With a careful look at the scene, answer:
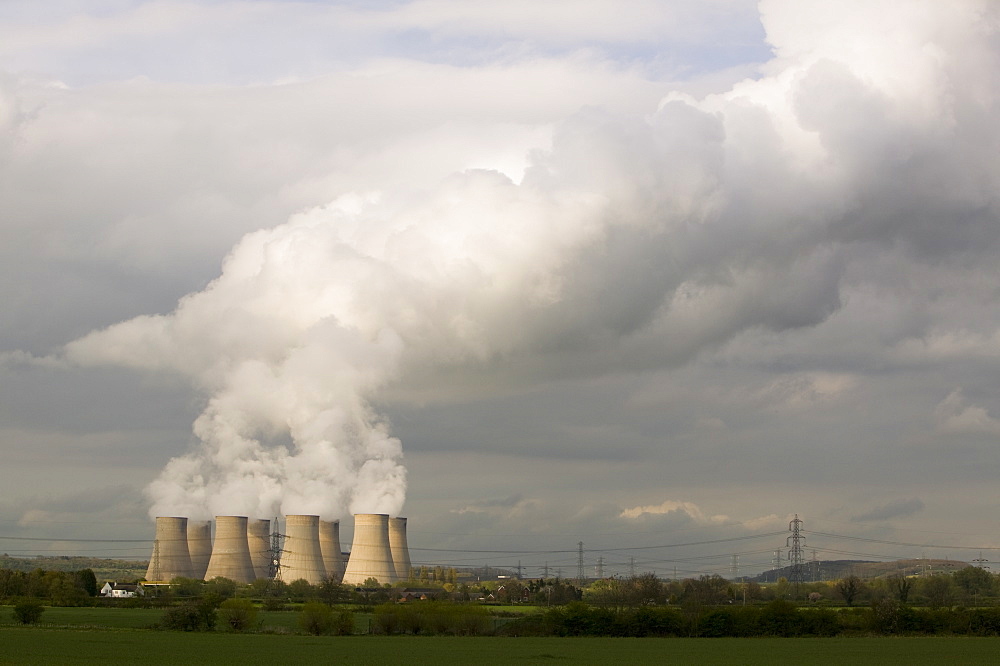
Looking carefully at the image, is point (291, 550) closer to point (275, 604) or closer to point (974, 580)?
point (275, 604)

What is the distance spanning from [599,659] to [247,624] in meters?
18.6

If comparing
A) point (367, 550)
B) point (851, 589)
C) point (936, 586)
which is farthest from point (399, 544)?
point (936, 586)

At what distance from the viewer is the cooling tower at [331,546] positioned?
258 feet

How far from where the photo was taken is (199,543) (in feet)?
270

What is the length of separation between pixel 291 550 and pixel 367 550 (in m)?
7.34

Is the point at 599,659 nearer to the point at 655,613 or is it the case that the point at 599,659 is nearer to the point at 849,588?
the point at 655,613

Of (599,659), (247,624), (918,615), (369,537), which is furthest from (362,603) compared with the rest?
(599,659)

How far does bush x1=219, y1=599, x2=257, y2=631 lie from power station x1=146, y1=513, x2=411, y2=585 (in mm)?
23334

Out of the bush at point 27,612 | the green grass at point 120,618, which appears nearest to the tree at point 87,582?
the green grass at point 120,618

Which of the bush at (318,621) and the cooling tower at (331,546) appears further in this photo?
the cooling tower at (331,546)

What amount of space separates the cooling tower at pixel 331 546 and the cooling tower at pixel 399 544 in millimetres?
4565

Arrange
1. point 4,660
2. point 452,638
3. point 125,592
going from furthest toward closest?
1. point 125,592
2. point 452,638
3. point 4,660

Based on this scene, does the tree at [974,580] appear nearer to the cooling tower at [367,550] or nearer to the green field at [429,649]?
the cooling tower at [367,550]

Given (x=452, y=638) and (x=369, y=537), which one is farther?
(x=369, y=537)
